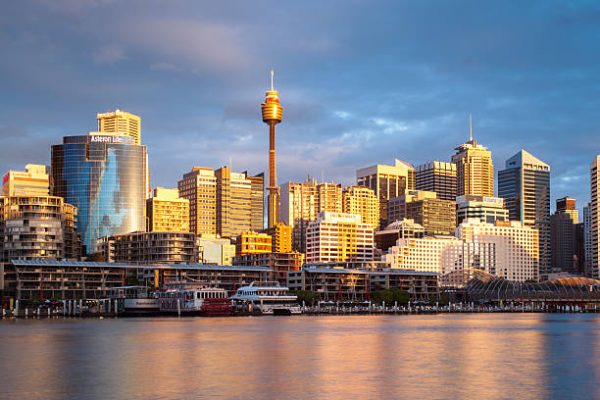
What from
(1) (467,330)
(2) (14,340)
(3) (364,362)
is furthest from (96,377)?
(1) (467,330)

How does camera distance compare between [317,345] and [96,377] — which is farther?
[317,345]

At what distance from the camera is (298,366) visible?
85562 mm

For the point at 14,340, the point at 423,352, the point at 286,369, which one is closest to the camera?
the point at 286,369

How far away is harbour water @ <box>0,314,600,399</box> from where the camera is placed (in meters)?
68.7

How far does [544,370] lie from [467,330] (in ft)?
219

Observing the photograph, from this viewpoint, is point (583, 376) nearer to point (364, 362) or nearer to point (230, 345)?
point (364, 362)

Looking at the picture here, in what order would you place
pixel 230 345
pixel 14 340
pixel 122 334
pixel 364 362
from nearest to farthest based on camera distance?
pixel 364 362, pixel 230 345, pixel 14 340, pixel 122 334

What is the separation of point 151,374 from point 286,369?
1209cm

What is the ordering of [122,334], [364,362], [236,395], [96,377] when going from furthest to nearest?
1. [122,334]
2. [364,362]
3. [96,377]
4. [236,395]

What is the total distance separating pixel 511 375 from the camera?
78.4m

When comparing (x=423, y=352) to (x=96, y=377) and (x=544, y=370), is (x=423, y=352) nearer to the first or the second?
(x=544, y=370)

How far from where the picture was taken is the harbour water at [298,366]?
68688 millimetres

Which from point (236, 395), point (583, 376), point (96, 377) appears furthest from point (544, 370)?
point (96, 377)

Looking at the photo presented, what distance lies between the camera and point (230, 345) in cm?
11062
